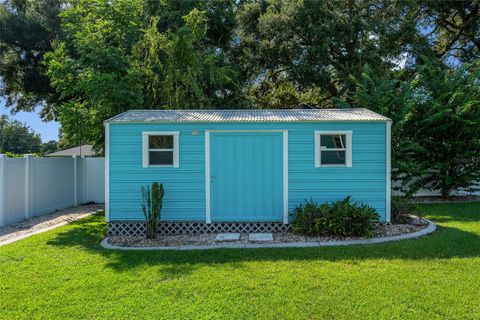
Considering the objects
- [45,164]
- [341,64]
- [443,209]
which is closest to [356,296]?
[443,209]

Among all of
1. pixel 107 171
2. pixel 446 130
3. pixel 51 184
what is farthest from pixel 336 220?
pixel 51 184

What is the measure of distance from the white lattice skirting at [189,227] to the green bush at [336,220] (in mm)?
531

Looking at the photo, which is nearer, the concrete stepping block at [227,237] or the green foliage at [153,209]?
the concrete stepping block at [227,237]

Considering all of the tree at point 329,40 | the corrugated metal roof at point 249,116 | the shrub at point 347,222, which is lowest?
the shrub at point 347,222

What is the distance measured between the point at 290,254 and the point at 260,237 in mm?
1138

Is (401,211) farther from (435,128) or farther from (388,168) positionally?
(435,128)

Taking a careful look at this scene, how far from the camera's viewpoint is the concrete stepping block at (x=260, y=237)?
604 centimetres

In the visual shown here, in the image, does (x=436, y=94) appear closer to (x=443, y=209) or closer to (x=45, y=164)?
(x=443, y=209)

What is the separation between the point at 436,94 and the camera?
10.7 metres

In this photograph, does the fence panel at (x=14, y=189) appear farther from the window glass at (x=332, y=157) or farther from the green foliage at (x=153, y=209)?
the window glass at (x=332, y=157)

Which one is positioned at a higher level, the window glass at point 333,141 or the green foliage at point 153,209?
the window glass at point 333,141

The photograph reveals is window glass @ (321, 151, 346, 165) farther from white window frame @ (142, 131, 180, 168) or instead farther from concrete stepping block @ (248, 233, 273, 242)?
white window frame @ (142, 131, 180, 168)

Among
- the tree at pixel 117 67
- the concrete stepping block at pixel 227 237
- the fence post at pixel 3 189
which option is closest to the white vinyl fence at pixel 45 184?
the fence post at pixel 3 189

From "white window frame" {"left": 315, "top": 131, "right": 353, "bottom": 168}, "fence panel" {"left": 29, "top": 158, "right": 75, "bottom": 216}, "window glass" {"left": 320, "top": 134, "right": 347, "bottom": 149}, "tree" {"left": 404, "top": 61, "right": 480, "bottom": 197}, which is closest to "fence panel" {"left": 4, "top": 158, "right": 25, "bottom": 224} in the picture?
"fence panel" {"left": 29, "top": 158, "right": 75, "bottom": 216}
